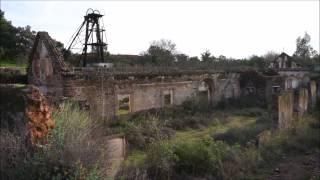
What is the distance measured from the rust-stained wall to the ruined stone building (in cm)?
33

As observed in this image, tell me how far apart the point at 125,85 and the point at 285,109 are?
26.6 feet

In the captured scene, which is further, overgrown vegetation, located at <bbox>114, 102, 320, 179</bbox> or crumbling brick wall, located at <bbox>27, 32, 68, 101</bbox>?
crumbling brick wall, located at <bbox>27, 32, 68, 101</bbox>

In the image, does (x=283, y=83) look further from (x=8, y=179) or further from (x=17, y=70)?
(x=8, y=179)

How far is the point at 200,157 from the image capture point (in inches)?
460

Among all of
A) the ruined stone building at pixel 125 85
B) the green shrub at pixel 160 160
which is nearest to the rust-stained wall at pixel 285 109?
the ruined stone building at pixel 125 85

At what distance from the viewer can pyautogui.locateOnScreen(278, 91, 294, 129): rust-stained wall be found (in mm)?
17828

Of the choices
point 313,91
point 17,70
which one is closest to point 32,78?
point 17,70

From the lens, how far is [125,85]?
68.7 ft

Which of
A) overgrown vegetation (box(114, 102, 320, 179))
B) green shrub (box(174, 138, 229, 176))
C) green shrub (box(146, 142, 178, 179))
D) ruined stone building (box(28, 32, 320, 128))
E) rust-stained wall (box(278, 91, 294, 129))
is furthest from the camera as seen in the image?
ruined stone building (box(28, 32, 320, 128))

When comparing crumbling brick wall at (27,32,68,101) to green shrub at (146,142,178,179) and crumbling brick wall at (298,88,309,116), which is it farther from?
crumbling brick wall at (298,88,309,116)

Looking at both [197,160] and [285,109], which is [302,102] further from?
[197,160]

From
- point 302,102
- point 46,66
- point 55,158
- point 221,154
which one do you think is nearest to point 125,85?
point 46,66

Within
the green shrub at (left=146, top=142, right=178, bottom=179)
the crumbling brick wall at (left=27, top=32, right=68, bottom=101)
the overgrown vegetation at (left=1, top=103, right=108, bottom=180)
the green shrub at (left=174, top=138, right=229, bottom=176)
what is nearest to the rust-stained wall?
the green shrub at (left=174, top=138, right=229, bottom=176)

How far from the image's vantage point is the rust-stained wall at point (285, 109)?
17.8m
